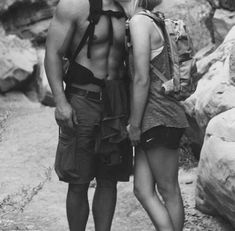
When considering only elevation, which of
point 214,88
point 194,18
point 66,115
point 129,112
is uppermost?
point 66,115

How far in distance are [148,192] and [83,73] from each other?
2.88 ft

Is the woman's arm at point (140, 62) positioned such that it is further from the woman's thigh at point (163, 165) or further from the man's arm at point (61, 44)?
the man's arm at point (61, 44)

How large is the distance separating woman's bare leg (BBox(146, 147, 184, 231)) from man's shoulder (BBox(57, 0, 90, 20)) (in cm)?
97

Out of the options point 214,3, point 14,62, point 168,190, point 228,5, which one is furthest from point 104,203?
point 14,62

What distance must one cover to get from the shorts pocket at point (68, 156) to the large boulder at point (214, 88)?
4.67ft

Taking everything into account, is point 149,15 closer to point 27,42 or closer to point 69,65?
point 69,65

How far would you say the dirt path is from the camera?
17.5ft

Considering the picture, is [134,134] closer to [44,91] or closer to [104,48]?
[104,48]

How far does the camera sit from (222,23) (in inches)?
283

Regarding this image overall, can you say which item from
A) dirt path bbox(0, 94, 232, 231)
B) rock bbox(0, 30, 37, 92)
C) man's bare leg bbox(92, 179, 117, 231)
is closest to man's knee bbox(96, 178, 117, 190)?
man's bare leg bbox(92, 179, 117, 231)

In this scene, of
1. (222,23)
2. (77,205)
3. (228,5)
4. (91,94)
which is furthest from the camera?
(228,5)

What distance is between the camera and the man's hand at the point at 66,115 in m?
4.07

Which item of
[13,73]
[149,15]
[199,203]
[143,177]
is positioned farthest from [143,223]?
[13,73]

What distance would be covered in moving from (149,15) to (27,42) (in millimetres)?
8153
